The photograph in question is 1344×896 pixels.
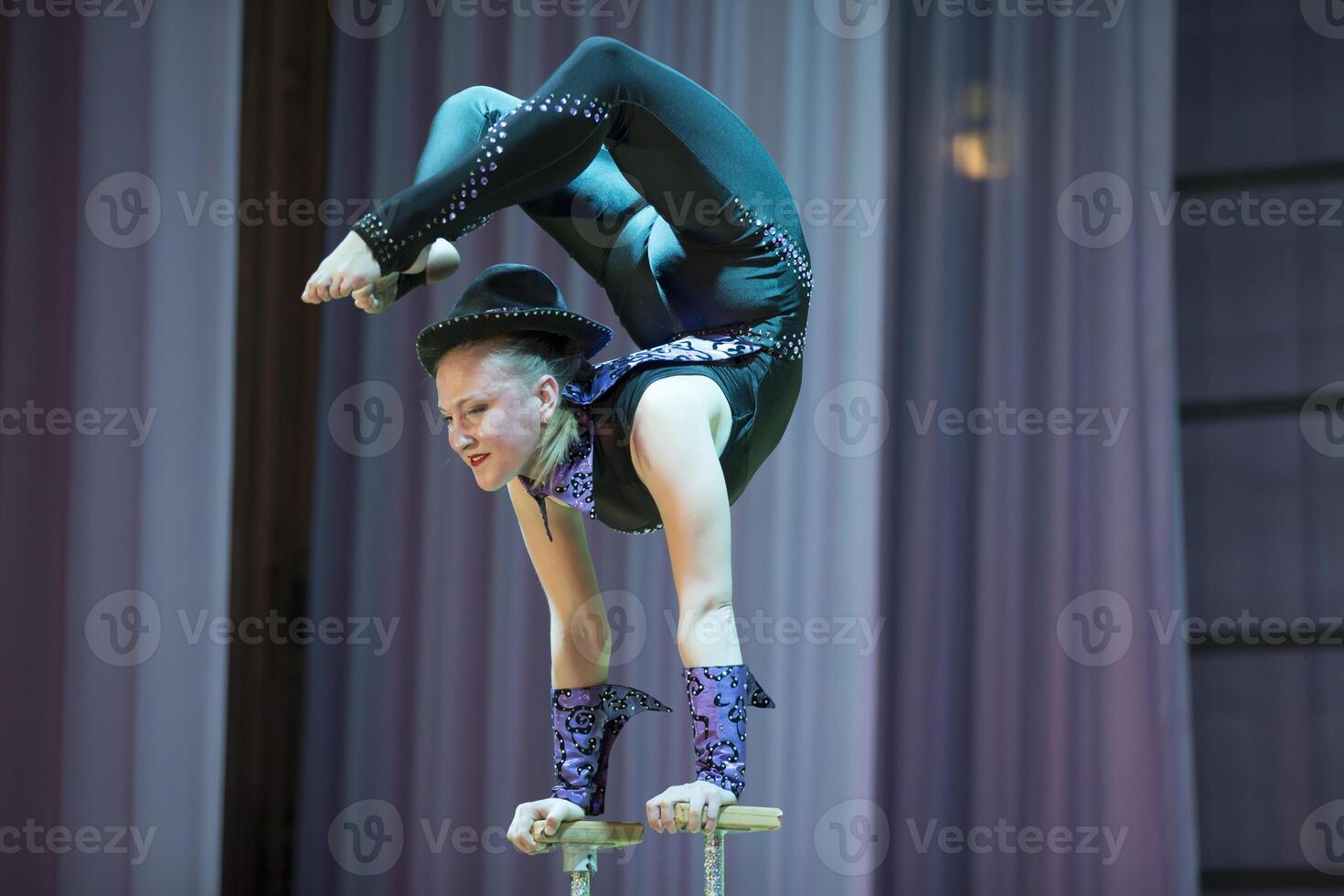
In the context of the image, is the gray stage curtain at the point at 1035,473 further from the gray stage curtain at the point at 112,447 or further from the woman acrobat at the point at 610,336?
the gray stage curtain at the point at 112,447

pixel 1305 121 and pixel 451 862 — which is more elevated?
pixel 1305 121

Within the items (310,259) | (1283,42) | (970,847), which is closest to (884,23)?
(1283,42)

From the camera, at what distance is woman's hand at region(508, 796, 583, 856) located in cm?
166

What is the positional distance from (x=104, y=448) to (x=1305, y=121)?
10.00ft

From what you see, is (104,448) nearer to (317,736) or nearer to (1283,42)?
(317,736)

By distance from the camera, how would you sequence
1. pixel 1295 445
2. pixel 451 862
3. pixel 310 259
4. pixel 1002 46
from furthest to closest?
pixel 310 259, pixel 451 862, pixel 1002 46, pixel 1295 445

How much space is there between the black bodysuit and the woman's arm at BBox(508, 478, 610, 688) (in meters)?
0.05

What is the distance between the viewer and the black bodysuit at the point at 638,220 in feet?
5.01

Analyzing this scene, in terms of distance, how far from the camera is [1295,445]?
3.19 meters

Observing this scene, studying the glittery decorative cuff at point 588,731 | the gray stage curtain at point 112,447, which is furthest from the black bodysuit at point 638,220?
the gray stage curtain at point 112,447

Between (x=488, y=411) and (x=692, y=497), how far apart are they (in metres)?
0.25

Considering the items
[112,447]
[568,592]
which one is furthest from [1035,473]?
[112,447]

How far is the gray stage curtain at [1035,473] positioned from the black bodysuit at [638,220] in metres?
1.53

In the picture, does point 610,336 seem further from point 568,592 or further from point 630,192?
point 568,592
